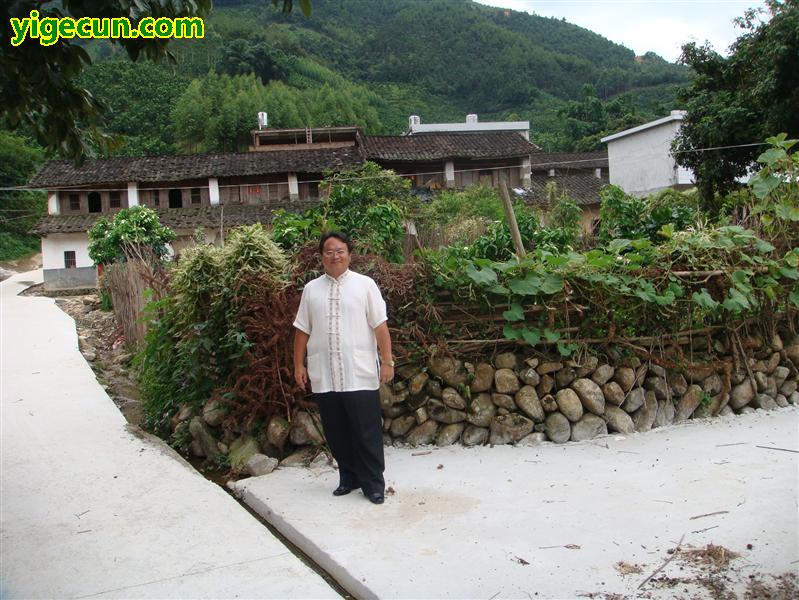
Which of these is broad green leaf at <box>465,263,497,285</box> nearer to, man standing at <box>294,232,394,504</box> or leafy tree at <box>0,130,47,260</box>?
man standing at <box>294,232,394,504</box>

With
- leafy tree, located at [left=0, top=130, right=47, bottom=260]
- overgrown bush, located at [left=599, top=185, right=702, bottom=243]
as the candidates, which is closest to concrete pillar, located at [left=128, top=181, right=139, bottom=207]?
leafy tree, located at [left=0, top=130, right=47, bottom=260]

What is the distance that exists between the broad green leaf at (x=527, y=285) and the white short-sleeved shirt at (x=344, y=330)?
1330mm

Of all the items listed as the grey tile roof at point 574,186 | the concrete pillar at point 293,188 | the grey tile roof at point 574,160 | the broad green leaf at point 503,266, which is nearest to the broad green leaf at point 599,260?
the broad green leaf at point 503,266

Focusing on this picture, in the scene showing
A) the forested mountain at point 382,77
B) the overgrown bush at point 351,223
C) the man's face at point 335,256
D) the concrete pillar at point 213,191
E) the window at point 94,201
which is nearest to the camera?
the man's face at point 335,256

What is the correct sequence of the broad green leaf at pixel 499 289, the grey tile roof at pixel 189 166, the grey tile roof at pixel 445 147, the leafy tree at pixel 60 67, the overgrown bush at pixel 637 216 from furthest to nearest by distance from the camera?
the grey tile roof at pixel 445 147 < the grey tile roof at pixel 189 166 < the overgrown bush at pixel 637 216 < the broad green leaf at pixel 499 289 < the leafy tree at pixel 60 67

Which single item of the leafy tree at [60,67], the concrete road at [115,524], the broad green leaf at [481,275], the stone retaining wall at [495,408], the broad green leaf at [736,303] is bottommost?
the concrete road at [115,524]

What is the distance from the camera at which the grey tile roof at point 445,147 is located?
2552 cm

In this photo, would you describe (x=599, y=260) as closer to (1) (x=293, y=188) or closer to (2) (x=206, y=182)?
(1) (x=293, y=188)

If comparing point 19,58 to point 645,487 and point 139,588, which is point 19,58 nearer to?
point 139,588

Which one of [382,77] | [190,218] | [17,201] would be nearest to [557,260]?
[190,218]

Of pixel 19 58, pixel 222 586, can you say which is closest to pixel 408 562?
pixel 222 586

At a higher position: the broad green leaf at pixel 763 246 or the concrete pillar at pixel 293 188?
the concrete pillar at pixel 293 188

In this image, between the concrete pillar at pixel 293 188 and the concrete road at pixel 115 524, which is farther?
the concrete pillar at pixel 293 188

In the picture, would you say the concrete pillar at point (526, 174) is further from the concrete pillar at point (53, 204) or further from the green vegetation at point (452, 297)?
the green vegetation at point (452, 297)
